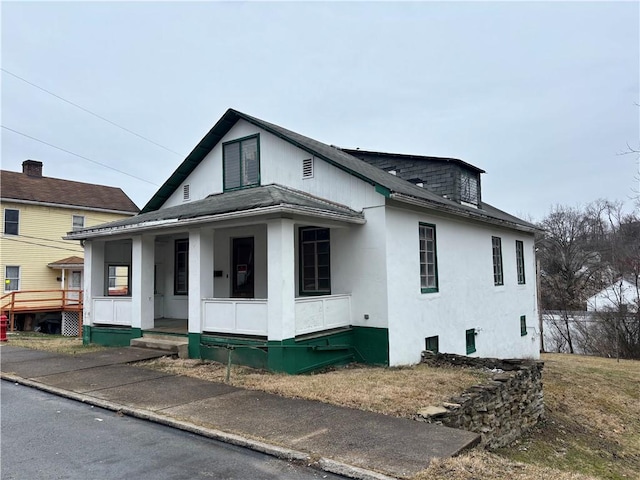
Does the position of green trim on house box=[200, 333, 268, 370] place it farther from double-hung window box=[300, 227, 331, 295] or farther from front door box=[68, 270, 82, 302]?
front door box=[68, 270, 82, 302]

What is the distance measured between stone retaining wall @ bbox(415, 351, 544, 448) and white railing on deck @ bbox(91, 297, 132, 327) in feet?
28.0

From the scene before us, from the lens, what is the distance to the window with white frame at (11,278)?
2166cm

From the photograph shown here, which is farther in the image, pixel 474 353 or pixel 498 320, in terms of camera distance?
pixel 498 320

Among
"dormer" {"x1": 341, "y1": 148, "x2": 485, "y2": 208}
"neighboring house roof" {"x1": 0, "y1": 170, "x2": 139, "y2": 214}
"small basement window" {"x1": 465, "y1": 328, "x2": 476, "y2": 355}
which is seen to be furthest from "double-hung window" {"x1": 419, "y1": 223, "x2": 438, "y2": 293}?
"neighboring house roof" {"x1": 0, "y1": 170, "x2": 139, "y2": 214}

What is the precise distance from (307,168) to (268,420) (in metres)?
7.07

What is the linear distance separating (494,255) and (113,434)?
13481 millimetres

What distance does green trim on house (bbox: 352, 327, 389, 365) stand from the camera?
1014 cm

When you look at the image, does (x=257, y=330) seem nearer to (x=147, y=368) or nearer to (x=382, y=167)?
(x=147, y=368)

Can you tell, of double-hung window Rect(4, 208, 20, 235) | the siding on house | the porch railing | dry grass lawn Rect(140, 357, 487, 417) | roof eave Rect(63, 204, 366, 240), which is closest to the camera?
dry grass lawn Rect(140, 357, 487, 417)

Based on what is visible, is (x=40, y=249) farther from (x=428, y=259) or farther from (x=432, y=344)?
(x=432, y=344)

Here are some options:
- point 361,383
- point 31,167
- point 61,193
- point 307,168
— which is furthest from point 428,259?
point 31,167

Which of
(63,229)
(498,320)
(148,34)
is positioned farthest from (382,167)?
(63,229)

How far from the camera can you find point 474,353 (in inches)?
535

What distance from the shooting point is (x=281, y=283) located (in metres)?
8.92
